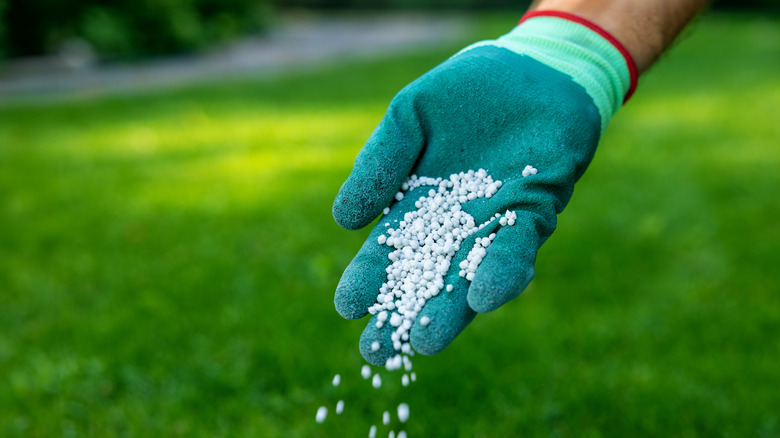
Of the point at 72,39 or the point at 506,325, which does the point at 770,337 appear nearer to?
the point at 506,325

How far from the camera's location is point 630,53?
163 cm

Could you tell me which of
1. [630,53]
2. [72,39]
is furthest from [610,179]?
[72,39]

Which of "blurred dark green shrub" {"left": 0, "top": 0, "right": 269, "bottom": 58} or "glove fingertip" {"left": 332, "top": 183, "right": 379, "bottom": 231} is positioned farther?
"blurred dark green shrub" {"left": 0, "top": 0, "right": 269, "bottom": 58}

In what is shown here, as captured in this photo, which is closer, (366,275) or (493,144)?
(366,275)

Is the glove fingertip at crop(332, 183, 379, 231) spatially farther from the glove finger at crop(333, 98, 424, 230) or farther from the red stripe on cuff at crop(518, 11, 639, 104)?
the red stripe on cuff at crop(518, 11, 639, 104)

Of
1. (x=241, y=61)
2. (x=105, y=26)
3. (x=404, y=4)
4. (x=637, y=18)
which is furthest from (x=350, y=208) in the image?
(x=404, y=4)

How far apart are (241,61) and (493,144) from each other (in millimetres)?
7491

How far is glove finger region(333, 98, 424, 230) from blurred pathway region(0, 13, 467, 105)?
555 cm

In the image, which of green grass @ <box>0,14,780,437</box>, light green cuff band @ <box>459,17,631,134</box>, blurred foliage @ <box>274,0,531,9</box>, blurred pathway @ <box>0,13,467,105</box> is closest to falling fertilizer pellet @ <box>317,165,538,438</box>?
light green cuff band @ <box>459,17,631,134</box>

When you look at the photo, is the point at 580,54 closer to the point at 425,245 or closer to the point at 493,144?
the point at 493,144

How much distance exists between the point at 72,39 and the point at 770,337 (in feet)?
25.6

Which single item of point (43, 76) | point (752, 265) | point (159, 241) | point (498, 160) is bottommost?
point (43, 76)

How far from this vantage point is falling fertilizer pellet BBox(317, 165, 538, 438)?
52.8 inches

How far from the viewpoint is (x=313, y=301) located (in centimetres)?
254
